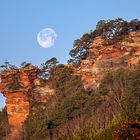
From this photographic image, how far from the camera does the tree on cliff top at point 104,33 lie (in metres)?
58.9

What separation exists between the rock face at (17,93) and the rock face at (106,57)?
283 inches

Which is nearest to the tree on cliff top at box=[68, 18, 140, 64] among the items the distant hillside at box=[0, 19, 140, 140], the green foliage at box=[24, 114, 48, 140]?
the distant hillside at box=[0, 19, 140, 140]

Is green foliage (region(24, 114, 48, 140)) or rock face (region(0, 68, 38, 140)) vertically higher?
rock face (region(0, 68, 38, 140))

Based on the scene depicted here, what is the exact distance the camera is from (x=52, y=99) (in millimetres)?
58500

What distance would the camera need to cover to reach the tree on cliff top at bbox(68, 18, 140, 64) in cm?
5894

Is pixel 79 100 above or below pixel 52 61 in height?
below

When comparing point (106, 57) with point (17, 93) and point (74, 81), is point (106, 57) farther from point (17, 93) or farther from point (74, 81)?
point (17, 93)

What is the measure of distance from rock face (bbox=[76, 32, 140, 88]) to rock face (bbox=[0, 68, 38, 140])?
718 centimetres

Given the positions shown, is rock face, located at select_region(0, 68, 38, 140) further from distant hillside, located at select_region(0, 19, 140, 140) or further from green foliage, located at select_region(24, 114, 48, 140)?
green foliage, located at select_region(24, 114, 48, 140)

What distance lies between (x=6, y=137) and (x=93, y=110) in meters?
14.1

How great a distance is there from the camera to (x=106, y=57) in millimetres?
60156

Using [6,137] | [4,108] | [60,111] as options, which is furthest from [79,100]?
[4,108]

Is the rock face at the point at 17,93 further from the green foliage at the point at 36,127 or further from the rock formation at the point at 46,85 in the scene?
the green foliage at the point at 36,127

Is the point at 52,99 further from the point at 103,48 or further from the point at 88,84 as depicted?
the point at 103,48
